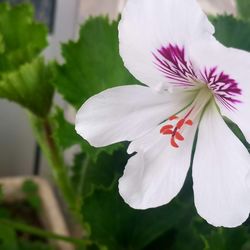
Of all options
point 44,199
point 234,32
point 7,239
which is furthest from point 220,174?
point 44,199

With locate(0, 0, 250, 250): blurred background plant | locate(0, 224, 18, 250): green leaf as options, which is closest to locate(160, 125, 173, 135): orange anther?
locate(0, 0, 250, 250): blurred background plant

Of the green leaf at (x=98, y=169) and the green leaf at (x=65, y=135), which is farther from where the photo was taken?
the green leaf at (x=98, y=169)

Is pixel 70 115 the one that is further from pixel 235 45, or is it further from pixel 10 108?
pixel 235 45

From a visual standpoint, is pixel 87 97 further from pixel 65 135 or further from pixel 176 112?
pixel 176 112

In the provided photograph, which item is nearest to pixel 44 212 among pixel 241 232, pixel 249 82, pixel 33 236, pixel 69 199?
pixel 33 236

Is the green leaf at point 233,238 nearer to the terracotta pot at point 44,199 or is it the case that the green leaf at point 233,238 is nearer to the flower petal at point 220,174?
the flower petal at point 220,174

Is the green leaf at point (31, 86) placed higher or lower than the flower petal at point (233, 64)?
lower

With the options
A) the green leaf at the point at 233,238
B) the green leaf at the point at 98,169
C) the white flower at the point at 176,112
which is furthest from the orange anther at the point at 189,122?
the green leaf at the point at 98,169
